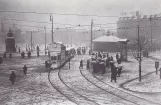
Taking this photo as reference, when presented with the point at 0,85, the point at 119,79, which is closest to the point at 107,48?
the point at 119,79

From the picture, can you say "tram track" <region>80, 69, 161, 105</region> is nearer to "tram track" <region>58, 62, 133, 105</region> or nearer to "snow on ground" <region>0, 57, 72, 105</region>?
"tram track" <region>58, 62, 133, 105</region>

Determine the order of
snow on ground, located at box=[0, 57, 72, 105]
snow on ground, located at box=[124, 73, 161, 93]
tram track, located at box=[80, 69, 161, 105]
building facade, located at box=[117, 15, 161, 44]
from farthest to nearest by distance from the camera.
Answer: building facade, located at box=[117, 15, 161, 44], snow on ground, located at box=[124, 73, 161, 93], snow on ground, located at box=[0, 57, 72, 105], tram track, located at box=[80, 69, 161, 105]

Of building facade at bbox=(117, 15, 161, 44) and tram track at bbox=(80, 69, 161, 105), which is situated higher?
building facade at bbox=(117, 15, 161, 44)

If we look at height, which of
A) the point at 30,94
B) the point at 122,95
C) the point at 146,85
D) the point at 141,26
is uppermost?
the point at 141,26

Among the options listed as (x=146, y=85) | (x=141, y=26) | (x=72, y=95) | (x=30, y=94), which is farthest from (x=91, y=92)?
(x=141, y=26)

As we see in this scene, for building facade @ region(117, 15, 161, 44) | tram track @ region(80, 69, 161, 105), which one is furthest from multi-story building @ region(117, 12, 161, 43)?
tram track @ region(80, 69, 161, 105)

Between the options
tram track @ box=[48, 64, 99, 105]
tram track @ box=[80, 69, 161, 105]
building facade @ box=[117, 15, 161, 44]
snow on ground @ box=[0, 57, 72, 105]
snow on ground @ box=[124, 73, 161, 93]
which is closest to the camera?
tram track @ box=[80, 69, 161, 105]

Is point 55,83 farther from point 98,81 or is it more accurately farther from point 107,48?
point 107,48

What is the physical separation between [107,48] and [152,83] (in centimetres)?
3639

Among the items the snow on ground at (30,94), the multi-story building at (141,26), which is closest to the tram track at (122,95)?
the snow on ground at (30,94)

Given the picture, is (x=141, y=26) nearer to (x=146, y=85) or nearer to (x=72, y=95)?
(x=146, y=85)

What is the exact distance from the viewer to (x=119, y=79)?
842 inches

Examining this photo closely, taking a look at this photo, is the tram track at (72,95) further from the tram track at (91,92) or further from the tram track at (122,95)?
the tram track at (122,95)

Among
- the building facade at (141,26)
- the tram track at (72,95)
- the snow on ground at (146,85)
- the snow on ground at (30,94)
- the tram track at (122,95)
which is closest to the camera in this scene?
the tram track at (122,95)
